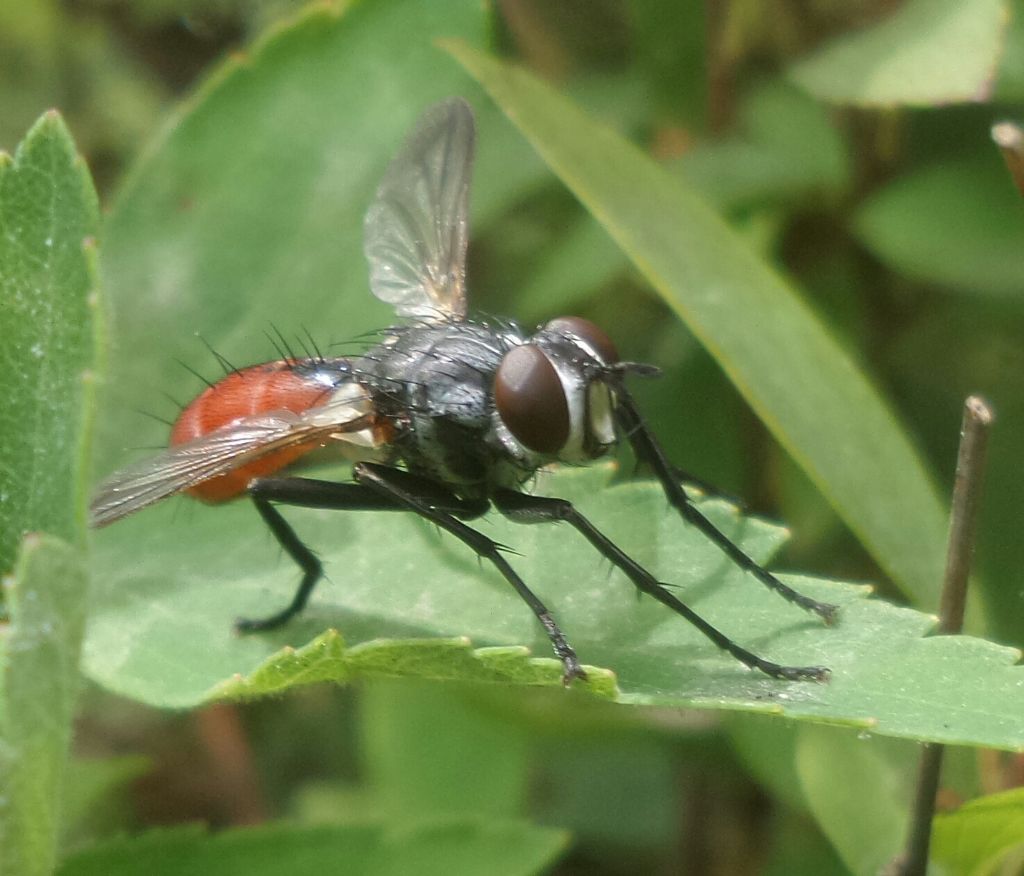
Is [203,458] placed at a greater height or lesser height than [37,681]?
greater

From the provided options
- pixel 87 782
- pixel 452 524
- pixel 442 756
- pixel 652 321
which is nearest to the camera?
pixel 452 524

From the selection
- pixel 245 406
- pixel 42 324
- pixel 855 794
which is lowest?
pixel 855 794

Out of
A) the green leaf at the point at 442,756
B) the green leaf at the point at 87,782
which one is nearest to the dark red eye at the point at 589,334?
the green leaf at the point at 442,756

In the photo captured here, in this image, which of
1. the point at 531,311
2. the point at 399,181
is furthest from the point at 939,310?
the point at 399,181

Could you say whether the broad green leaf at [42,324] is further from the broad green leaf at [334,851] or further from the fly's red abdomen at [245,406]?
the broad green leaf at [334,851]

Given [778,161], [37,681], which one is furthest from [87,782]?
[778,161]

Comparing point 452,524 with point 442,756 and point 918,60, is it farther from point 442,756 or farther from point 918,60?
point 918,60

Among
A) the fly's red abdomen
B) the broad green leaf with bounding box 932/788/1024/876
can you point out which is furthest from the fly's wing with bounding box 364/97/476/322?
the broad green leaf with bounding box 932/788/1024/876

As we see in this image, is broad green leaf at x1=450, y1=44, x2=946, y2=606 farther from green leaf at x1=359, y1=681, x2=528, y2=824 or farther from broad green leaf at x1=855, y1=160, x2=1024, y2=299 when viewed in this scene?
green leaf at x1=359, y1=681, x2=528, y2=824
